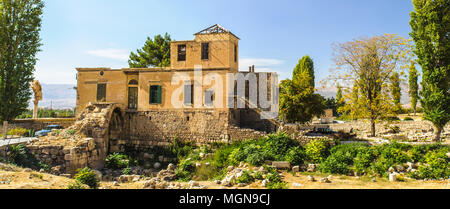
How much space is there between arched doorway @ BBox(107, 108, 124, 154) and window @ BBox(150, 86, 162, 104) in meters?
2.87

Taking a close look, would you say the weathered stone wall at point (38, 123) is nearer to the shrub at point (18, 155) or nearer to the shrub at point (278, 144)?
the shrub at point (18, 155)

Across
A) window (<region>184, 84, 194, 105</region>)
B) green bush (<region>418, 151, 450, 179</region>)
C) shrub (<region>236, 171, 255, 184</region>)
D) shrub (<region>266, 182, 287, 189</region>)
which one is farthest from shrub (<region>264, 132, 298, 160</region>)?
window (<region>184, 84, 194, 105</region>)

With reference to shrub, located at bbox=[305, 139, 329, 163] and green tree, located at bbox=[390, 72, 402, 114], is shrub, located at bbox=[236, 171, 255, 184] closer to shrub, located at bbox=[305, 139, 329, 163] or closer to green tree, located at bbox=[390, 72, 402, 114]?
shrub, located at bbox=[305, 139, 329, 163]

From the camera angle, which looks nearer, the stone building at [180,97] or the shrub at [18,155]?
the shrub at [18,155]

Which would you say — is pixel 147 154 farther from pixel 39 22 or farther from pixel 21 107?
pixel 39 22

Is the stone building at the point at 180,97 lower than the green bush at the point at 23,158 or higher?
higher

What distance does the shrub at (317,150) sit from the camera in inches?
572

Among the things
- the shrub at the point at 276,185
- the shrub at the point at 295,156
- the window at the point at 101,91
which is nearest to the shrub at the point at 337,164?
the shrub at the point at 295,156

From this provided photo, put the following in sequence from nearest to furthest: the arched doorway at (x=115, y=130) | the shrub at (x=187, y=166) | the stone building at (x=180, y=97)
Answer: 1. the shrub at (x=187, y=166)
2. the stone building at (x=180, y=97)
3. the arched doorway at (x=115, y=130)

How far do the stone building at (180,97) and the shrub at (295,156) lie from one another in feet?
13.2

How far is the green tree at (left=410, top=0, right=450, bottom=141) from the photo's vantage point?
1556cm

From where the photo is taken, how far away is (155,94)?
807 inches

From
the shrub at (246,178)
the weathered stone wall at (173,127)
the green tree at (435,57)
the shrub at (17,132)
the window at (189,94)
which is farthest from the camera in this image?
the shrub at (17,132)
